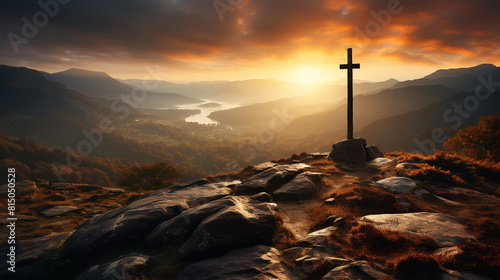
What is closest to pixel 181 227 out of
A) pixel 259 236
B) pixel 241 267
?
pixel 259 236

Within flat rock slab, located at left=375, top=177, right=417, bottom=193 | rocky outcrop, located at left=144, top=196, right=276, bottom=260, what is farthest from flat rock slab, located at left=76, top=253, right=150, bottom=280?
flat rock slab, located at left=375, top=177, right=417, bottom=193

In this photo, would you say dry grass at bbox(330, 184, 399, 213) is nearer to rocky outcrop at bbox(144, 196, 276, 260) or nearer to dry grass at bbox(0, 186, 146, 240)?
rocky outcrop at bbox(144, 196, 276, 260)

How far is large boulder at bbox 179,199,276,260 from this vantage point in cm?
647

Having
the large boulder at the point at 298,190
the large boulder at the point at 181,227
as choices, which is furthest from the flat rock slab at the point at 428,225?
the large boulder at the point at 181,227

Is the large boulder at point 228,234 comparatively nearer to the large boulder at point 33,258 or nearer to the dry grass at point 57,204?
the large boulder at point 33,258

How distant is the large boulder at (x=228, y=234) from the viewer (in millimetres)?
6469

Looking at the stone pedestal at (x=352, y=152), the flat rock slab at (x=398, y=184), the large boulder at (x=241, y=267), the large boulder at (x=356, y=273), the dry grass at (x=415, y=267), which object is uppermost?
the stone pedestal at (x=352, y=152)

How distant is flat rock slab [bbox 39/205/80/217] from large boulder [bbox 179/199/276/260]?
12973 millimetres

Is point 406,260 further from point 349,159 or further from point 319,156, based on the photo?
point 319,156

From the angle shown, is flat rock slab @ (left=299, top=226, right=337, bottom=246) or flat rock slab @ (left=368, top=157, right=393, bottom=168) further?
flat rock slab @ (left=368, top=157, right=393, bottom=168)

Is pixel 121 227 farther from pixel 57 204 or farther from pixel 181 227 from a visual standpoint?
pixel 57 204

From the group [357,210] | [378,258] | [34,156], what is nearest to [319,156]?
[357,210]

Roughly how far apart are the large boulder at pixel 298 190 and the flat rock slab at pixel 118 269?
6.31 metres

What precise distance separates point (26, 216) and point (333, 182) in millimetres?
18731
